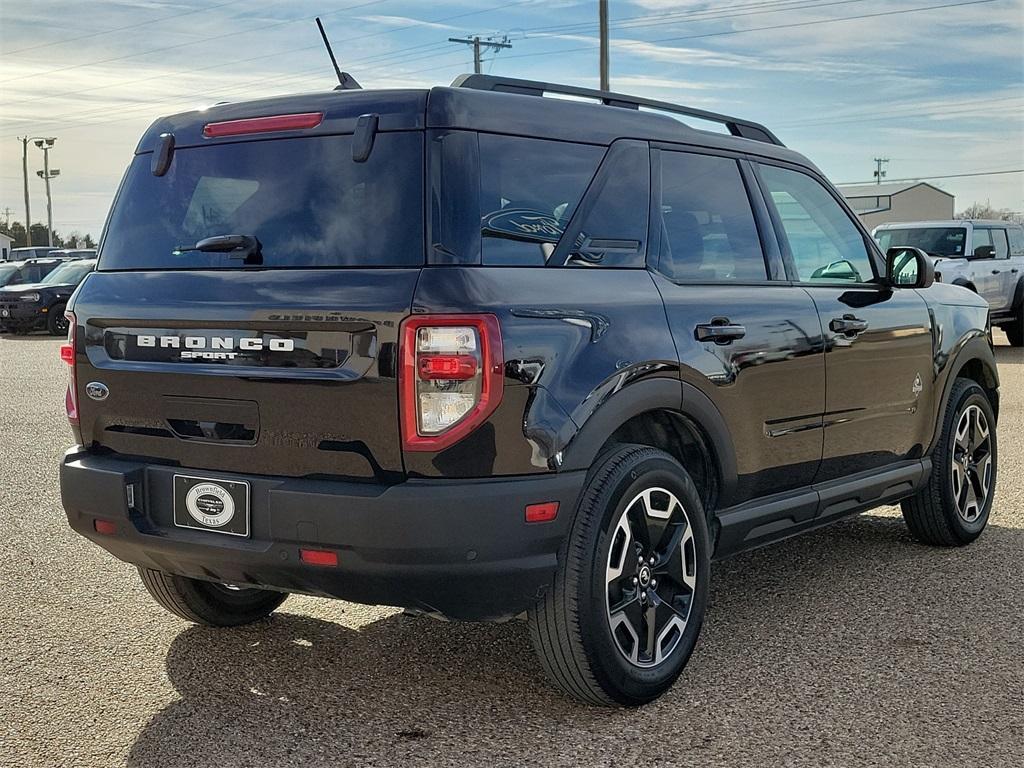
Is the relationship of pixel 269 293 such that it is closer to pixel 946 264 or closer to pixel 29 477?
pixel 29 477

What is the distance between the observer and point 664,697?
4.04 metres

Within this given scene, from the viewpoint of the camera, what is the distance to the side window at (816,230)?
494cm

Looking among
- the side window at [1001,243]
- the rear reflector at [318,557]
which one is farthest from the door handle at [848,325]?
the side window at [1001,243]

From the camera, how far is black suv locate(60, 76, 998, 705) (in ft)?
11.1

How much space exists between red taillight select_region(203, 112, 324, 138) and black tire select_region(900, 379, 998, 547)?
3.49m

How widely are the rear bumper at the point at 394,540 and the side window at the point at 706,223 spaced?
3.60 ft

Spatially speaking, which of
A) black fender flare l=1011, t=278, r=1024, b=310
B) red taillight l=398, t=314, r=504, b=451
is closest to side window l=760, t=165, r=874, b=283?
red taillight l=398, t=314, r=504, b=451

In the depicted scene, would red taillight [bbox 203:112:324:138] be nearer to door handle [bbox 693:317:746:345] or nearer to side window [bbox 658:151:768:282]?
side window [bbox 658:151:768:282]

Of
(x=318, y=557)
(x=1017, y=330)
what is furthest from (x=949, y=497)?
(x=1017, y=330)

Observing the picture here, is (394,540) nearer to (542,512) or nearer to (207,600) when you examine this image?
(542,512)

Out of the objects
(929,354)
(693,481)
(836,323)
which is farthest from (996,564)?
(693,481)

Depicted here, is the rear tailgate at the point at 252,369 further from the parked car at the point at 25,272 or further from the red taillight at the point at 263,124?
the parked car at the point at 25,272

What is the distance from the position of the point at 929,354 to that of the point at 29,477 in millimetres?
5709

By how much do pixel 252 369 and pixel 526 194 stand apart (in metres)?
0.99
